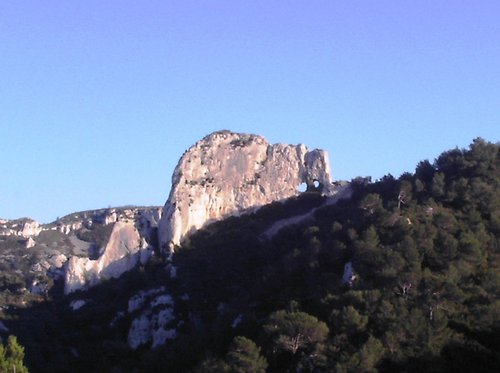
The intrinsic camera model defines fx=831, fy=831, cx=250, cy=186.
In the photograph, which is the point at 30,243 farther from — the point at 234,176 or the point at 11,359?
the point at 11,359

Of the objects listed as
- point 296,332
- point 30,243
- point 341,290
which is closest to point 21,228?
point 30,243

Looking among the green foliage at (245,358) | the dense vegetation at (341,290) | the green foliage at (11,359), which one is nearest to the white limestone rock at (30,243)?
the dense vegetation at (341,290)

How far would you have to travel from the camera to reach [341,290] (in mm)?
39750

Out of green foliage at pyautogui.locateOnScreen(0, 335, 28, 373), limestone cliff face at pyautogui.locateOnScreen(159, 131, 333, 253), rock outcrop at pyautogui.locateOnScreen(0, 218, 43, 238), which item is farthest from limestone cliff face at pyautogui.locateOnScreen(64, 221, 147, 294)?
rock outcrop at pyautogui.locateOnScreen(0, 218, 43, 238)

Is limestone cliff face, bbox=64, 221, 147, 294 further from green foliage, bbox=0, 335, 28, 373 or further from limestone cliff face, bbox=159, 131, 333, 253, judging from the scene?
green foliage, bbox=0, 335, 28, 373

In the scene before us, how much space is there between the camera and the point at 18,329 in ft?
169

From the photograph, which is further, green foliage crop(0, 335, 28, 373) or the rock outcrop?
the rock outcrop

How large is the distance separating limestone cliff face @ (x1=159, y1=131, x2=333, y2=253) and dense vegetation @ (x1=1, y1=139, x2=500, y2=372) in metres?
1.62

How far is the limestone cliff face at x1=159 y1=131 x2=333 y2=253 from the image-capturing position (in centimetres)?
5916

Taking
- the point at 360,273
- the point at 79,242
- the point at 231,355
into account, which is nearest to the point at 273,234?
the point at 360,273

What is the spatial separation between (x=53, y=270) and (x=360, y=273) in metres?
32.2

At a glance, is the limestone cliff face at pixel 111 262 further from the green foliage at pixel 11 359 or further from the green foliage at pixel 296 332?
the green foliage at pixel 296 332

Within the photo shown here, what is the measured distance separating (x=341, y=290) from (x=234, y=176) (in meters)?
22.7

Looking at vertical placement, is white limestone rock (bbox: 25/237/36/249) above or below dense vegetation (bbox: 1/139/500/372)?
above
